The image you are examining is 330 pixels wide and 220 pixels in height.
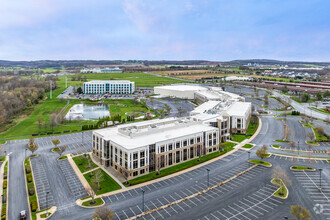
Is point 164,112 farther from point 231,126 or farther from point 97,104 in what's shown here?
point 97,104

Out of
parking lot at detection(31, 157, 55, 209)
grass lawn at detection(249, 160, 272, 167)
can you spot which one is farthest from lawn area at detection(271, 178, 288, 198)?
parking lot at detection(31, 157, 55, 209)

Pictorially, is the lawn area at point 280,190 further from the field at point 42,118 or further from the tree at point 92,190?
the field at point 42,118

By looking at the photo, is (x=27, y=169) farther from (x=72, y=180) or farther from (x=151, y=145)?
(x=151, y=145)

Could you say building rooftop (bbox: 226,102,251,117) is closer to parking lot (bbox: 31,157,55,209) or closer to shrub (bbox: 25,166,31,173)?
parking lot (bbox: 31,157,55,209)

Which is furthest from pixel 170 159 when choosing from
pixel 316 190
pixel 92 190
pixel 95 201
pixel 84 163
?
pixel 316 190

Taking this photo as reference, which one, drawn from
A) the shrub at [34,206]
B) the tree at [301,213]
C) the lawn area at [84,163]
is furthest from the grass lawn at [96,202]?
the tree at [301,213]
